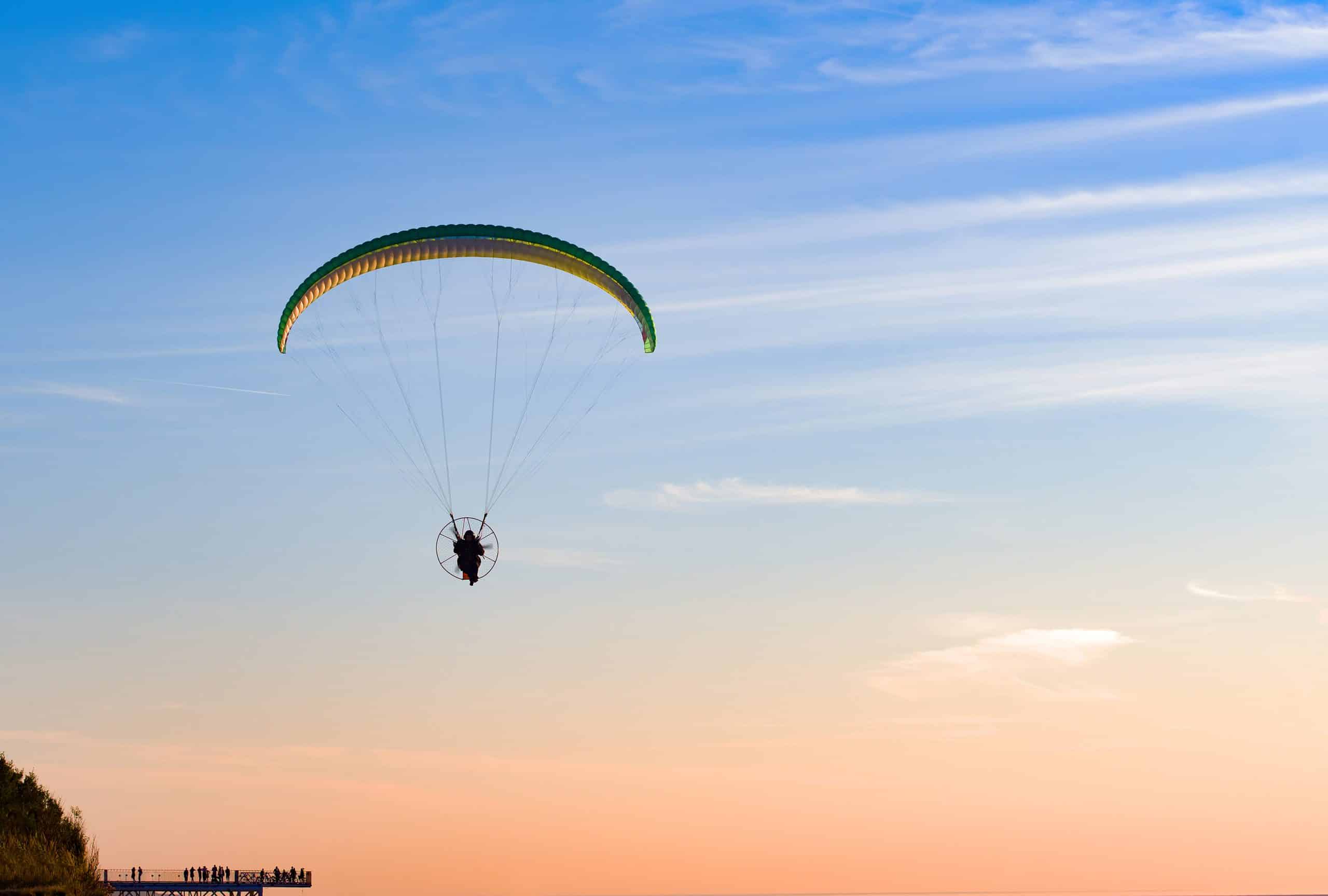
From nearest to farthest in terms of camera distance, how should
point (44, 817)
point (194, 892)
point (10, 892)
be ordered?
point (10, 892) < point (44, 817) < point (194, 892)

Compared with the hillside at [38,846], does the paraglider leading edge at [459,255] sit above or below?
above

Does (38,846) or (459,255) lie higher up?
(459,255)

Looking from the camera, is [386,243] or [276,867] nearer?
[386,243]

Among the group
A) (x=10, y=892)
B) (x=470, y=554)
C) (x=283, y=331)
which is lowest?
(x=10, y=892)

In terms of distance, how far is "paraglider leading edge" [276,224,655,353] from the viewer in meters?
49.4

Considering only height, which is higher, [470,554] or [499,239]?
[499,239]

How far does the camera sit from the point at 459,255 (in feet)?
164

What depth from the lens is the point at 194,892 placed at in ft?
291

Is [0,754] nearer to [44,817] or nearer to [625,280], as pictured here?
[44,817]

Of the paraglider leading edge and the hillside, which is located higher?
the paraglider leading edge

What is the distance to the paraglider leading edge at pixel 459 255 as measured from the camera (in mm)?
49406

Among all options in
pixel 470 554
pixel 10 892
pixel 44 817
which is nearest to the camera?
pixel 10 892

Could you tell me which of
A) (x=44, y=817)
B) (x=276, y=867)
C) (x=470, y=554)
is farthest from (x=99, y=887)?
(x=276, y=867)

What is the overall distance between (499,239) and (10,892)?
78.0ft
